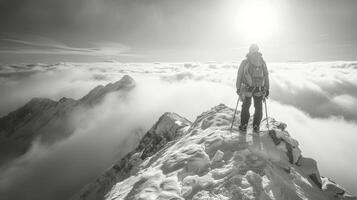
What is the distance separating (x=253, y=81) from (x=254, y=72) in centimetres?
51

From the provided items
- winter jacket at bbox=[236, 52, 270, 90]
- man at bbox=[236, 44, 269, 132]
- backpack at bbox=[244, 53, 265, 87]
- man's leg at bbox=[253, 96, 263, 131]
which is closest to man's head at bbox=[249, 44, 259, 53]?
man at bbox=[236, 44, 269, 132]

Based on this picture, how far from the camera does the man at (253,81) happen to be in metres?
11.8

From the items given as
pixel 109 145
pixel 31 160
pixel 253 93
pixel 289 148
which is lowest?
pixel 31 160

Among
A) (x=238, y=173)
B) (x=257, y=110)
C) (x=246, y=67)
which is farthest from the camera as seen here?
(x=257, y=110)

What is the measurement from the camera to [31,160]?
19025cm

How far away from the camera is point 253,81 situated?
11898 millimetres

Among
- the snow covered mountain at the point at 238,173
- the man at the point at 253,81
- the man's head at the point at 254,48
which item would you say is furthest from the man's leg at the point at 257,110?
the man's head at the point at 254,48

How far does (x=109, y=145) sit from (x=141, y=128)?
31146mm

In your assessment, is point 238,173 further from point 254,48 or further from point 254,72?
point 254,48

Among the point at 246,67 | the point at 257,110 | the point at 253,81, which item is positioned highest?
the point at 246,67

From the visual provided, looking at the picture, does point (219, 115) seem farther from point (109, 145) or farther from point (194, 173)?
point (109, 145)

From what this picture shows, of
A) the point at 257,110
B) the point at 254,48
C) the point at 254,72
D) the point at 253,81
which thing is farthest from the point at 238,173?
the point at 254,48

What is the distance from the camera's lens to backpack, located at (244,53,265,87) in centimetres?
1179

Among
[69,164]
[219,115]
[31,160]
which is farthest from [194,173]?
[31,160]
